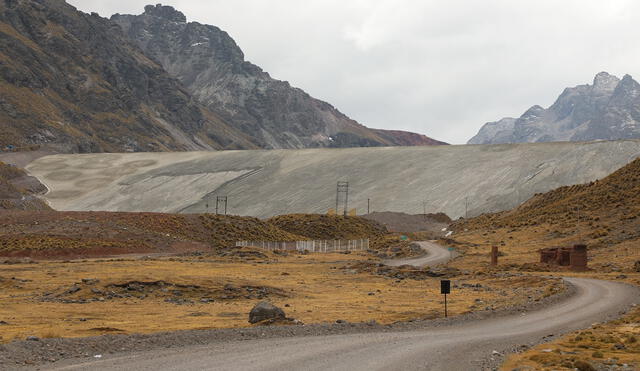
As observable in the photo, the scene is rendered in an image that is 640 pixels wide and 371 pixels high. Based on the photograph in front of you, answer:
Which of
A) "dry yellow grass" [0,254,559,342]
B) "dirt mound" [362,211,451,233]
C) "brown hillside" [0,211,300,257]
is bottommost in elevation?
"dry yellow grass" [0,254,559,342]

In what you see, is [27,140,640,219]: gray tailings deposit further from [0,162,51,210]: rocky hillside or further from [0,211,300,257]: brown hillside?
[0,211,300,257]: brown hillside

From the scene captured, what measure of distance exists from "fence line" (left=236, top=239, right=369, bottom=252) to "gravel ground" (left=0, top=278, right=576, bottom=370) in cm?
6222

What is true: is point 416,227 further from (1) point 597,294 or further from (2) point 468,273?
(1) point 597,294

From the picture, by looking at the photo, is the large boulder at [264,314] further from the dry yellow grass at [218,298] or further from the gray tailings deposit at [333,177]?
the gray tailings deposit at [333,177]

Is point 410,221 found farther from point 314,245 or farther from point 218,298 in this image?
point 218,298

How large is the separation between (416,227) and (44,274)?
78530mm

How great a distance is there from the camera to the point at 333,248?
93.8m

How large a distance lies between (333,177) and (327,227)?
138 feet

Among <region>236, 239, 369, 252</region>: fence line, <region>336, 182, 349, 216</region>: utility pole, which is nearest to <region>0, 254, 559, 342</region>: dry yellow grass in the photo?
<region>236, 239, 369, 252</region>: fence line

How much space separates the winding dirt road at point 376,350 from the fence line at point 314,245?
62.1 meters

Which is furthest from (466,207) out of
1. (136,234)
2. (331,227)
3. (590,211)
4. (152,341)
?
(152,341)

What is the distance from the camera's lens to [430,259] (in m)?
72.9

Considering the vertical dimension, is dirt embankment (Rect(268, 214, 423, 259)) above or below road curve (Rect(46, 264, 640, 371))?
above

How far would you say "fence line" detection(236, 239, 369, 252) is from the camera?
90.6 metres
